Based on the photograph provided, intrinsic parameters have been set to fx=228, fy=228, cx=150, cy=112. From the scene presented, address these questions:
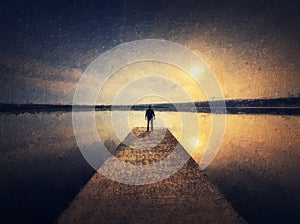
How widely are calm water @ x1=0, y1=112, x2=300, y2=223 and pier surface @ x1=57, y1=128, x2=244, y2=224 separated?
0.09m

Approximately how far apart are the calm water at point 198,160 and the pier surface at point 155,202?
94 millimetres

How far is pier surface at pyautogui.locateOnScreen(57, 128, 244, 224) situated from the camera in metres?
1.61

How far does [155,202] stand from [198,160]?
68 cm

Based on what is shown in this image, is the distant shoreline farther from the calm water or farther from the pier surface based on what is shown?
the pier surface

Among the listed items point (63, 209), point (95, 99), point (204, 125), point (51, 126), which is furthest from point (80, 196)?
point (204, 125)

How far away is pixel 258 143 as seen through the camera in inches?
83.0

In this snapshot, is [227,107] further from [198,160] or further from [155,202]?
[155,202]

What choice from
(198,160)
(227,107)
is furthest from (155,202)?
(227,107)

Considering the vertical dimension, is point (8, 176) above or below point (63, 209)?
above

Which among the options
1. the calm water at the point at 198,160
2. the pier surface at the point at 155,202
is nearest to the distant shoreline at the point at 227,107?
the calm water at the point at 198,160

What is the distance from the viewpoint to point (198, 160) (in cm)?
222

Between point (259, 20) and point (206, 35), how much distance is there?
1.35ft

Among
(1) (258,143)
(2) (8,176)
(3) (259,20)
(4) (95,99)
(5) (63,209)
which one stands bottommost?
(5) (63,209)

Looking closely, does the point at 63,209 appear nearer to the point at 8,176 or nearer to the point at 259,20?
the point at 8,176
